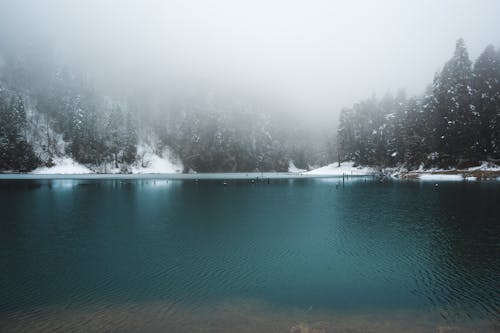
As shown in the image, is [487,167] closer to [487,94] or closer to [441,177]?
[441,177]

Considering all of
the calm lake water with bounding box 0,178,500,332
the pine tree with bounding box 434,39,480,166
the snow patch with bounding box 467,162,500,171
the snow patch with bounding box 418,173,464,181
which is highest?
the pine tree with bounding box 434,39,480,166

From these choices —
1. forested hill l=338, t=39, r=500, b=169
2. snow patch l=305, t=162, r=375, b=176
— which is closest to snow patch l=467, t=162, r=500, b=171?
forested hill l=338, t=39, r=500, b=169

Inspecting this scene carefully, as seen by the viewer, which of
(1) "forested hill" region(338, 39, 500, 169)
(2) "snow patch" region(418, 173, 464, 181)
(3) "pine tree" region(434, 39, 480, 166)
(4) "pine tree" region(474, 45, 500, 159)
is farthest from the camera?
Answer: (3) "pine tree" region(434, 39, 480, 166)

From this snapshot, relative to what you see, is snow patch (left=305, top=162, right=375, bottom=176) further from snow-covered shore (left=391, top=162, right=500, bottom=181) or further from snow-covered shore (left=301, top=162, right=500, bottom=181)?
snow-covered shore (left=391, top=162, right=500, bottom=181)

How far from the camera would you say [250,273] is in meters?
24.5

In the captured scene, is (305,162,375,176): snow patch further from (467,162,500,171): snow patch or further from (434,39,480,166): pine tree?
(467,162,500,171): snow patch

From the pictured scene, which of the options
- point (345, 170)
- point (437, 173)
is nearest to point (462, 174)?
point (437, 173)

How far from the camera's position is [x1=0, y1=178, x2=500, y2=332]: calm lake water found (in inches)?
674

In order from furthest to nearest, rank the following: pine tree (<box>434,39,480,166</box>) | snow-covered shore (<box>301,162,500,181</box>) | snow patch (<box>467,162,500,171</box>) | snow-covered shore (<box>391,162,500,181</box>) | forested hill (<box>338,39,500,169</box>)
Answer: pine tree (<box>434,39,480,166</box>)
forested hill (<box>338,39,500,169</box>)
snow patch (<box>467,162,500,171</box>)
snow-covered shore (<box>301,162,500,181</box>)
snow-covered shore (<box>391,162,500,181</box>)

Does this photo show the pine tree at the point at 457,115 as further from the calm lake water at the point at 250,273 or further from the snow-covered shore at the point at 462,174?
the calm lake water at the point at 250,273

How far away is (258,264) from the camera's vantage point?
26.7m

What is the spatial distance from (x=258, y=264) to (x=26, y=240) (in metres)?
25.4

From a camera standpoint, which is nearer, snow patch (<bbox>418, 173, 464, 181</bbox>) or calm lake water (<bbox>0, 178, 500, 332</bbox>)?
calm lake water (<bbox>0, 178, 500, 332</bbox>)

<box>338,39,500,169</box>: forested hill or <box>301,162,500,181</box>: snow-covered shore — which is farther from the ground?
<box>338,39,500,169</box>: forested hill
